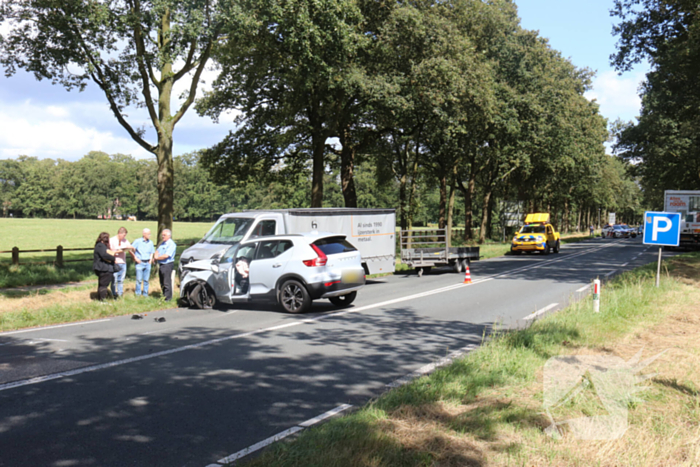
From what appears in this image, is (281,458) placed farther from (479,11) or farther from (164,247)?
(479,11)

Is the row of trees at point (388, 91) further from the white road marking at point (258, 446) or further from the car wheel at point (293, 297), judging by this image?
the white road marking at point (258, 446)

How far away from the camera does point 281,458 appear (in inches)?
152

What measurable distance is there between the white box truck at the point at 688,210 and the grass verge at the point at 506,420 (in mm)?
31548

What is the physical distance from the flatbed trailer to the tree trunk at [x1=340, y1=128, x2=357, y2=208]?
5.14 m

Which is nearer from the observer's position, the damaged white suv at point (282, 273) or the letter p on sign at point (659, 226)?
the damaged white suv at point (282, 273)

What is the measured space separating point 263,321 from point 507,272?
42.2 ft

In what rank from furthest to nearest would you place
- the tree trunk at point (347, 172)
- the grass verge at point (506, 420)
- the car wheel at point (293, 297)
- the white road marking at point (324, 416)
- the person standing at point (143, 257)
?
1. the tree trunk at point (347, 172)
2. the person standing at point (143, 257)
3. the car wheel at point (293, 297)
4. the white road marking at point (324, 416)
5. the grass verge at point (506, 420)

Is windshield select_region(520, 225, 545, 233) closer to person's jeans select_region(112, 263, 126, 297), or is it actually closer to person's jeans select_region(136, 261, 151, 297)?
person's jeans select_region(136, 261, 151, 297)

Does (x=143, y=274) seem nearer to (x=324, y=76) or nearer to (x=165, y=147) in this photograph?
(x=165, y=147)

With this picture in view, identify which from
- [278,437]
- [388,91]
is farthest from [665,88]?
[278,437]

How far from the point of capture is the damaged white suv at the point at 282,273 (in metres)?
11.5

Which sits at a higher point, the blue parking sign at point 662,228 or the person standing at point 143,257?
the blue parking sign at point 662,228

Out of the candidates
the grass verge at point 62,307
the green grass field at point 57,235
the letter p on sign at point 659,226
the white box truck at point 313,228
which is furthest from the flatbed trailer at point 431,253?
the green grass field at point 57,235

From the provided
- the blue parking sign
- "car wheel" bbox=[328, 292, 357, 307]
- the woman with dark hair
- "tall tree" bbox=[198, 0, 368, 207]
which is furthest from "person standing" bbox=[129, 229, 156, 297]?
the blue parking sign
